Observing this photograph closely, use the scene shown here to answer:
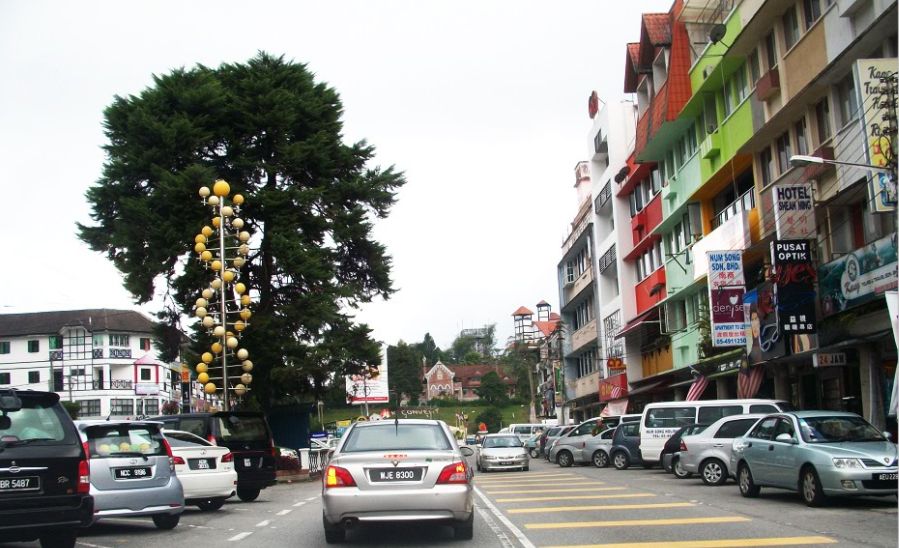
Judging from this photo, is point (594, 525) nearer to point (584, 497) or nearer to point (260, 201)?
point (584, 497)

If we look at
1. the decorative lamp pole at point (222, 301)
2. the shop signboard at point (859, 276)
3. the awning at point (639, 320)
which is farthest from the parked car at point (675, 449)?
the awning at point (639, 320)

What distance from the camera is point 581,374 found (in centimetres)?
6600

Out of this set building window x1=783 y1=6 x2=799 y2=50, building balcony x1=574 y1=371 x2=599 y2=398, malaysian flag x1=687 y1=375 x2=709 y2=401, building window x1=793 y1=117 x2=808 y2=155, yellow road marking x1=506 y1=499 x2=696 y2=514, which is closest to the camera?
yellow road marking x1=506 y1=499 x2=696 y2=514

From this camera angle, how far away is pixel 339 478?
1123cm

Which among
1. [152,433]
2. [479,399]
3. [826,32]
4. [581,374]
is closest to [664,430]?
[826,32]

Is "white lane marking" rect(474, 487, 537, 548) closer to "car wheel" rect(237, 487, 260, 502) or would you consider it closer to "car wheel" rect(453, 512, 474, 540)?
"car wheel" rect(453, 512, 474, 540)

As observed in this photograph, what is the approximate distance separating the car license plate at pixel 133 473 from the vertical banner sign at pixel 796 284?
56.8 ft

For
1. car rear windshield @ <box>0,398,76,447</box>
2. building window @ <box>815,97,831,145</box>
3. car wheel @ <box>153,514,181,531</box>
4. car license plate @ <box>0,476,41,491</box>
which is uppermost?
building window @ <box>815,97,831,145</box>

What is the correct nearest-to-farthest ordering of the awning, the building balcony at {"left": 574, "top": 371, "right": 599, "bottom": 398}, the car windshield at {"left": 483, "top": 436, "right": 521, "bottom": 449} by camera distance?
the car windshield at {"left": 483, "top": 436, "right": 521, "bottom": 449} < the awning < the building balcony at {"left": 574, "top": 371, "right": 599, "bottom": 398}

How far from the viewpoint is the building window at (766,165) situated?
96.7ft

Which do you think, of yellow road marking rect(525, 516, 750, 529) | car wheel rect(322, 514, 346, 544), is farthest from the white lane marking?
car wheel rect(322, 514, 346, 544)

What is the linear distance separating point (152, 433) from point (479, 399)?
138m

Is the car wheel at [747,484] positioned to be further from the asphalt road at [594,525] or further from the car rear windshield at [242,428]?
the car rear windshield at [242,428]

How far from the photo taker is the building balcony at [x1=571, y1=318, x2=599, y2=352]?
58.9 metres
